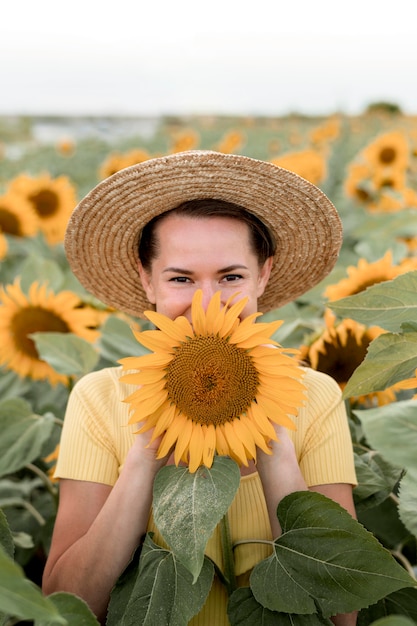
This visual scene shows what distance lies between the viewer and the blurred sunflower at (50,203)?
3.65m

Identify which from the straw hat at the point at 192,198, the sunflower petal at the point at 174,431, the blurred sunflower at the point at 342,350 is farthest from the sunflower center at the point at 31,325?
the sunflower petal at the point at 174,431

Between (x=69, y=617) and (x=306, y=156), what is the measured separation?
4.20 metres

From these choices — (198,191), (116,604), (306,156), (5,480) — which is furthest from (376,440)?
(306,156)

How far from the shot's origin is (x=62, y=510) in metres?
1.25

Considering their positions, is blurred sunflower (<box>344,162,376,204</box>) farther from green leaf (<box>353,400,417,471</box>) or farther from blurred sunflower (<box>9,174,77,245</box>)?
green leaf (<box>353,400,417,471</box>)

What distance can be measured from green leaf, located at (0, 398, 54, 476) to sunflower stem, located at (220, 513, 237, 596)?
0.61 metres

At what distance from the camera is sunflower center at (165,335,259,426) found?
0.91 m

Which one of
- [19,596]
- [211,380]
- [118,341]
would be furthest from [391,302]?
[118,341]

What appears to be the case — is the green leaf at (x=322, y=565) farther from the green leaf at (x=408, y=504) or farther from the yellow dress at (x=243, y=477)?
the yellow dress at (x=243, y=477)

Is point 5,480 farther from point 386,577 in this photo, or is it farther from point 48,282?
point 386,577

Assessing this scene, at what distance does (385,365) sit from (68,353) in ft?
3.31

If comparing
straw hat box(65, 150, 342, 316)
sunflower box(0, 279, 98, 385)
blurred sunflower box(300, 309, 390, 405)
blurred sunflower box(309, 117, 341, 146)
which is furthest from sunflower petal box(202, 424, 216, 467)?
blurred sunflower box(309, 117, 341, 146)

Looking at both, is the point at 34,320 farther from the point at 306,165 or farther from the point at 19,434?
the point at 306,165

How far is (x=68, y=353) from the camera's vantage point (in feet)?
5.62
